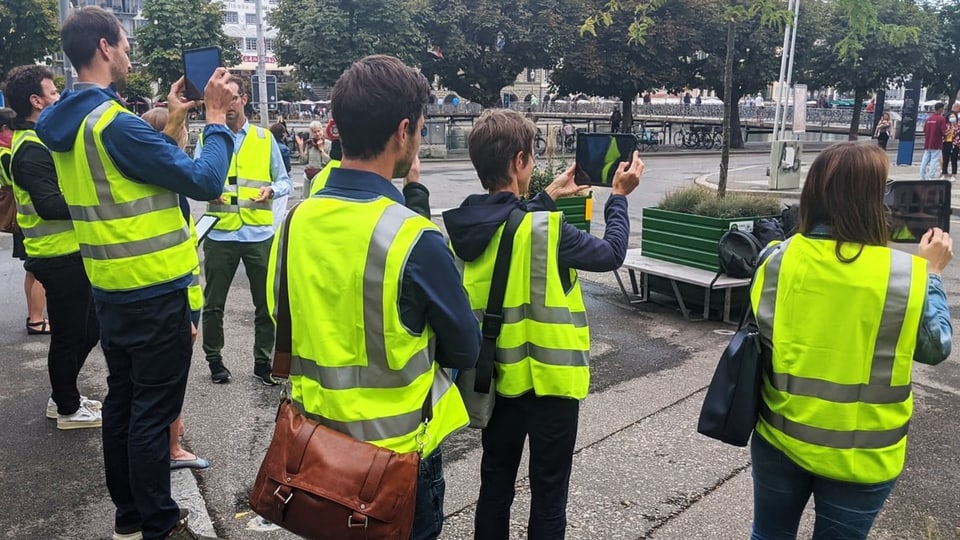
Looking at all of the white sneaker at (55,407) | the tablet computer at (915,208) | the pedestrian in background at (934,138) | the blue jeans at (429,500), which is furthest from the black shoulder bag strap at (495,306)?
the pedestrian in background at (934,138)

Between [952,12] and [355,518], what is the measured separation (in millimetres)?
46818

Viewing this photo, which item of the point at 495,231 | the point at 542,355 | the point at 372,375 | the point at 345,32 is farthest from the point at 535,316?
the point at 345,32

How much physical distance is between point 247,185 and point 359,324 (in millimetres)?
3642

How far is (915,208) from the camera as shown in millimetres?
2654

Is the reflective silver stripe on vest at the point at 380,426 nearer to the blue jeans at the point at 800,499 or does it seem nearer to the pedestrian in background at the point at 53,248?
the blue jeans at the point at 800,499

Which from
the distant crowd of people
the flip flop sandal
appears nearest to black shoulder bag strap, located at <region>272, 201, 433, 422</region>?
the distant crowd of people

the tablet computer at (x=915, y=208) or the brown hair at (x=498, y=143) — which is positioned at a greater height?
the brown hair at (x=498, y=143)

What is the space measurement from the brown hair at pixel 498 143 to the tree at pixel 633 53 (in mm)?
31315

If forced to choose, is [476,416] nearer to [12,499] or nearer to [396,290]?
[396,290]

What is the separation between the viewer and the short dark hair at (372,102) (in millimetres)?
1963

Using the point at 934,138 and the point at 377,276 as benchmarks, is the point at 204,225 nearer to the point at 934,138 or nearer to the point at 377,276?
the point at 377,276

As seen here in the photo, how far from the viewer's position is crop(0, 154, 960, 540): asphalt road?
3551 millimetres

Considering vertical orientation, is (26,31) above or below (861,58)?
above

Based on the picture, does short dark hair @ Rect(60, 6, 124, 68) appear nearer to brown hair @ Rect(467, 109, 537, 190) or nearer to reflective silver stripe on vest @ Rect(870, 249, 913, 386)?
brown hair @ Rect(467, 109, 537, 190)
